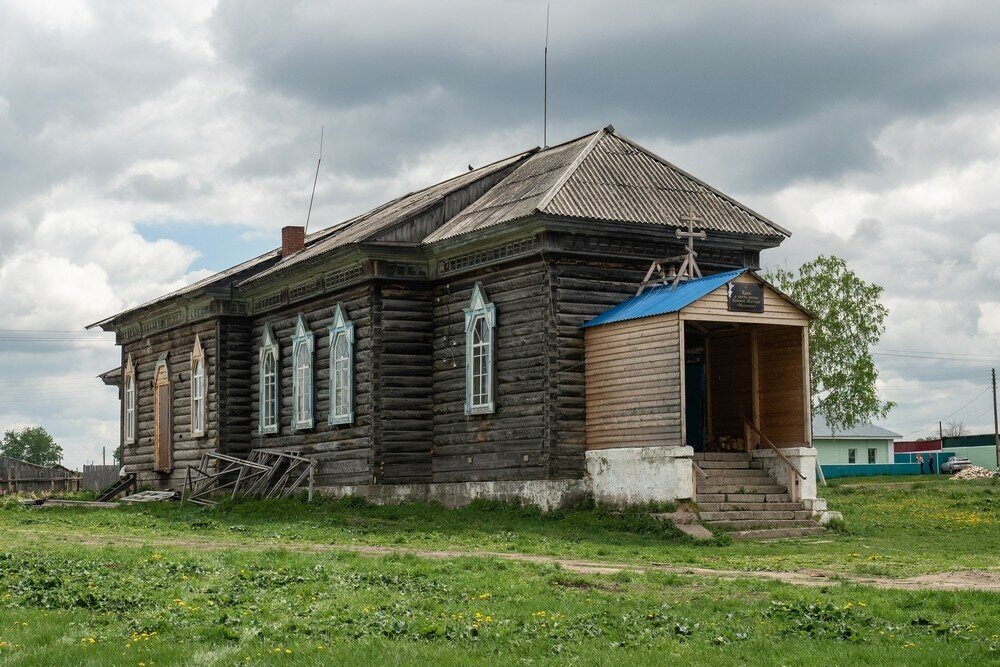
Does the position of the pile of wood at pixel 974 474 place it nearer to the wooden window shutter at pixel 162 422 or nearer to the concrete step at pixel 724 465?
the concrete step at pixel 724 465

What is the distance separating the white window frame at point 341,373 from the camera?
29969mm

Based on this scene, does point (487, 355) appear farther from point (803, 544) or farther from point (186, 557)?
point (186, 557)

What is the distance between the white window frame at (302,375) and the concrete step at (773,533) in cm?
1291

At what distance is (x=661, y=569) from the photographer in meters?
17.1

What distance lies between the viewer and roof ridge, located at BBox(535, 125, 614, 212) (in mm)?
25572

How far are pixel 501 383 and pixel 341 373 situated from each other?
5425 mm

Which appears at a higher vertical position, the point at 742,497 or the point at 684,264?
the point at 684,264

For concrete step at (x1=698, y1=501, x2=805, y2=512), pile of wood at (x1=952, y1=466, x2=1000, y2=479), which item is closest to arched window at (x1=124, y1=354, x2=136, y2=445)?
concrete step at (x1=698, y1=501, x2=805, y2=512)

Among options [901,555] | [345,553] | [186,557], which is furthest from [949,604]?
[186,557]

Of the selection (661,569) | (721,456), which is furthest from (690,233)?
(661,569)

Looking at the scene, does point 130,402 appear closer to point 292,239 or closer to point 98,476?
point 292,239

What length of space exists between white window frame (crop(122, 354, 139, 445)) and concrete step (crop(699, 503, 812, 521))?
24439 millimetres

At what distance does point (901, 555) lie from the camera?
19031mm

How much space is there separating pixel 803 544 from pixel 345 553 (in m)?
7.60
